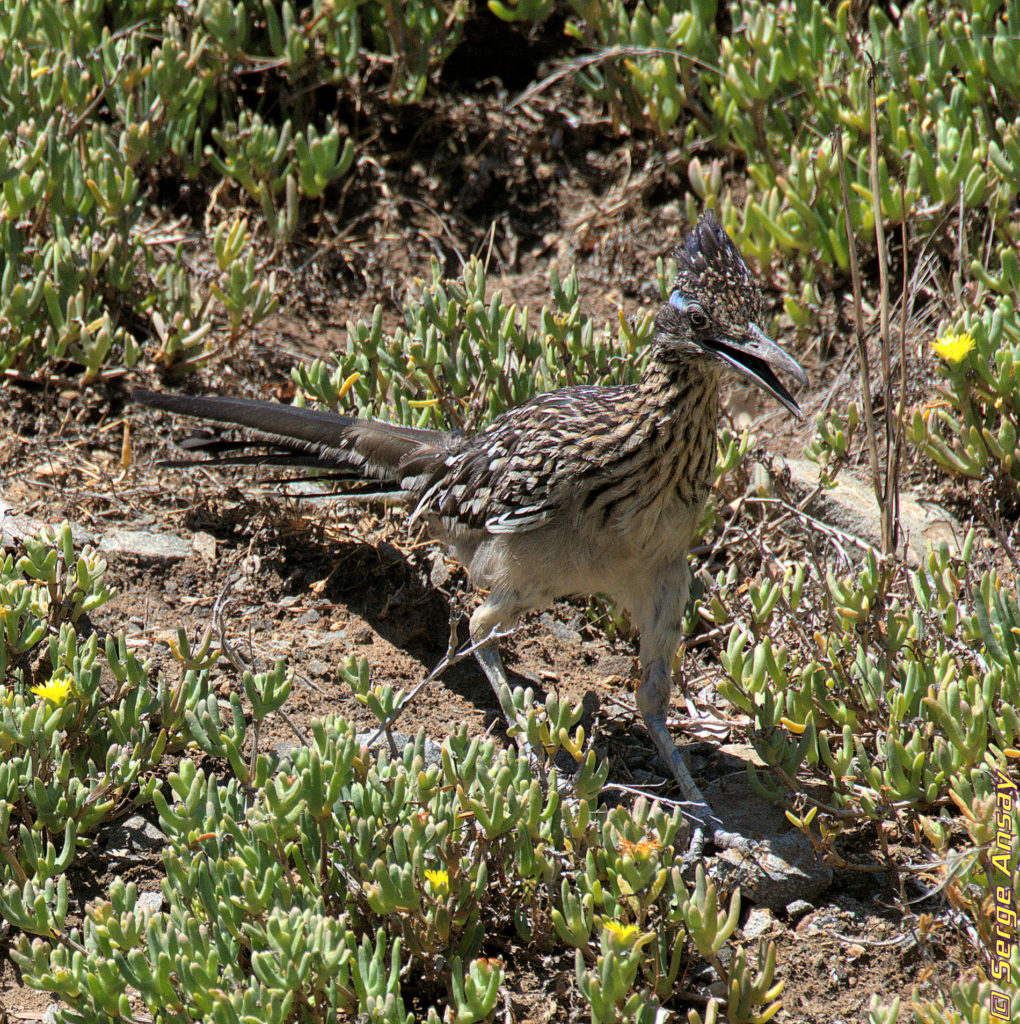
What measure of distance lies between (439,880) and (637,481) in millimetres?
1746

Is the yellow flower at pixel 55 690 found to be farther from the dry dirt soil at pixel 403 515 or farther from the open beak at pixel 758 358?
the open beak at pixel 758 358

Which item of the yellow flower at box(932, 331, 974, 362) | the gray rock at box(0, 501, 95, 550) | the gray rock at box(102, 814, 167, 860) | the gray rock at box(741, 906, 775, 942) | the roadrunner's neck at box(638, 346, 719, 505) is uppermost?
the yellow flower at box(932, 331, 974, 362)

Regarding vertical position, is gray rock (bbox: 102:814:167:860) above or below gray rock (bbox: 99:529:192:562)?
below

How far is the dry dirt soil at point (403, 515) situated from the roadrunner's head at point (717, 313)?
1.49 meters

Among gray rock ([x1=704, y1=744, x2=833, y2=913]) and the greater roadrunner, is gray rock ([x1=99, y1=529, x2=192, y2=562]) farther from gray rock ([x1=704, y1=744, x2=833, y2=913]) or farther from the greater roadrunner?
gray rock ([x1=704, y1=744, x2=833, y2=913])

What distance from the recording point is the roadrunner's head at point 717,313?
13.5ft

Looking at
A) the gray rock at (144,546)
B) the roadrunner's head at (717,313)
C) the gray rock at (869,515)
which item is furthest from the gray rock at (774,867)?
the gray rock at (144,546)

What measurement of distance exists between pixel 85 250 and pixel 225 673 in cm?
239

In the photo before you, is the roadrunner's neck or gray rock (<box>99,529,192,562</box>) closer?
the roadrunner's neck

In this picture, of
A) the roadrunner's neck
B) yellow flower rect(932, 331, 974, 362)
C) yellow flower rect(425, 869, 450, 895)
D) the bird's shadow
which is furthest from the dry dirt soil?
yellow flower rect(932, 331, 974, 362)

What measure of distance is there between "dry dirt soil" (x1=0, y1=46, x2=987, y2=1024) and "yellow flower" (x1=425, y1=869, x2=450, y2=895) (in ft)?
1.62

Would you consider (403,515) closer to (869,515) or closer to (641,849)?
(869,515)

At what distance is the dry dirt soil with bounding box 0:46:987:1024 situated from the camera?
3799 millimetres

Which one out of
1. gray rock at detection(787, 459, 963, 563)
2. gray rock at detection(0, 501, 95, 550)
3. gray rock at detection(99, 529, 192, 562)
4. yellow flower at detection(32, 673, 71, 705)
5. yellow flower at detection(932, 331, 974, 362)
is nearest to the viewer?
yellow flower at detection(32, 673, 71, 705)
